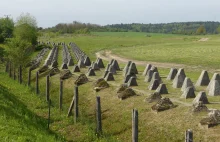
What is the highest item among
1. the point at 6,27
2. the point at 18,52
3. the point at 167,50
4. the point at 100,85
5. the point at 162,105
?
the point at 6,27

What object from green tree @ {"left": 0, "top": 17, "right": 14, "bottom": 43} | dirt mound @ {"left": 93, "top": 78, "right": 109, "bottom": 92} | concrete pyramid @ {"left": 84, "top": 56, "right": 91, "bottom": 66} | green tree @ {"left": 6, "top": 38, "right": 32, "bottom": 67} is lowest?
dirt mound @ {"left": 93, "top": 78, "right": 109, "bottom": 92}

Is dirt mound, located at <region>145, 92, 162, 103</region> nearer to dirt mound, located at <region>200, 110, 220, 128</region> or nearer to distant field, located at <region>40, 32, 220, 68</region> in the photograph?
dirt mound, located at <region>200, 110, 220, 128</region>

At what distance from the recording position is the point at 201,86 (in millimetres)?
27031

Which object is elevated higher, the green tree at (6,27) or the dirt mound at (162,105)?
the green tree at (6,27)

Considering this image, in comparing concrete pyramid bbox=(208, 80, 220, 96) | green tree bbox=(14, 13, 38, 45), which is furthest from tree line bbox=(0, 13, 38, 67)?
concrete pyramid bbox=(208, 80, 220, 96)

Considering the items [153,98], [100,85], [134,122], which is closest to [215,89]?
[153,98]

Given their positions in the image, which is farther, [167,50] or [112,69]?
[167,50]

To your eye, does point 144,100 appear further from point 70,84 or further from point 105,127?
point 70,84

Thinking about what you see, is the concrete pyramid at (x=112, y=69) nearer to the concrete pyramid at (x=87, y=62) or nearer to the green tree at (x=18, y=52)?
the green tree at (x=18, y=52)

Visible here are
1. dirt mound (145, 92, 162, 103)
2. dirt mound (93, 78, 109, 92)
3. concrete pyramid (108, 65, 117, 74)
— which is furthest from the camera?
concrete pyramid (108, 65, 117, 74)

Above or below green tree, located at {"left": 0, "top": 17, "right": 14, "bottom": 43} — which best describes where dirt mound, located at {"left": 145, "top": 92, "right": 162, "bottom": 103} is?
below

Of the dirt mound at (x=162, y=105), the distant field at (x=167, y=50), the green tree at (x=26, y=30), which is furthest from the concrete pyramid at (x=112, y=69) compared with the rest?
the green tree at (x=26, y=30)

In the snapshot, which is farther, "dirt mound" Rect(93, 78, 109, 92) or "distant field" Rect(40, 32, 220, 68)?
"distant field" Rect(40, 32, 220, 68)

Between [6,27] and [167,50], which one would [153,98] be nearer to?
[167,50]
